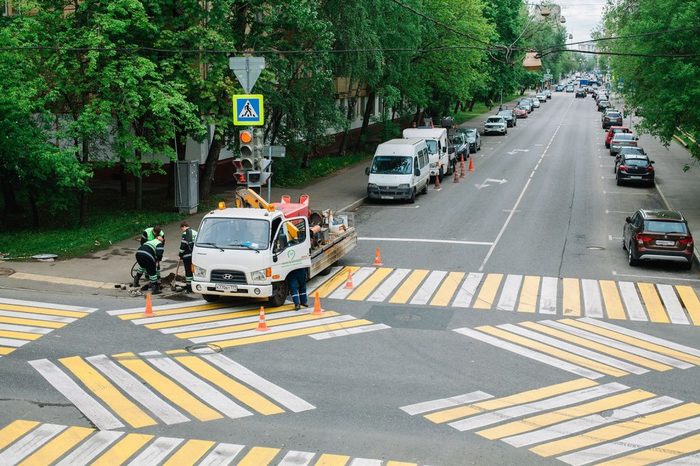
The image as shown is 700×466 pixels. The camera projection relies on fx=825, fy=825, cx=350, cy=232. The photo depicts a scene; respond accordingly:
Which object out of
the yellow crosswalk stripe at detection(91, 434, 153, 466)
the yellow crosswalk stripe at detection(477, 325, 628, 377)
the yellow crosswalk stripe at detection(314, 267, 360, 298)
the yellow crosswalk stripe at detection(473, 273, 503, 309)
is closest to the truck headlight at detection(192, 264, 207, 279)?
the yellow crosswalk stripe at detection(314, 267, 360, 298)

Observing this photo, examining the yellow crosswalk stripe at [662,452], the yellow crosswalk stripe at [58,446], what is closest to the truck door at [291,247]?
the yellow crosswalk stripe at [58,446]

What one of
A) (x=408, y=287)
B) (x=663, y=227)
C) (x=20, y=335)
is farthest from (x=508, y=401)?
(x=663, y=227)

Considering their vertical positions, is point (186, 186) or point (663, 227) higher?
point (186, 186)

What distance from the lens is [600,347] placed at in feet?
54.0

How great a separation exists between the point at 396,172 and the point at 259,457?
26.5 meters

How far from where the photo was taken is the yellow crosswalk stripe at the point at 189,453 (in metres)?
10.5

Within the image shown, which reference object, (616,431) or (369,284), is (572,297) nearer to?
(369,284)

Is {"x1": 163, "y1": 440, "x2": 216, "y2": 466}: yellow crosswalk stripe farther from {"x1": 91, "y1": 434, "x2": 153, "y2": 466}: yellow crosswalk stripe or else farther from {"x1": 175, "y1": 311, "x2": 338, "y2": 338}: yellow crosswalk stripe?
{"x1": 175, "y1": 311, "x2": 338, "y2": 338}: yellow crosswalk stripe

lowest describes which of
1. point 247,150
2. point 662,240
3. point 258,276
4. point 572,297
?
point 572,297

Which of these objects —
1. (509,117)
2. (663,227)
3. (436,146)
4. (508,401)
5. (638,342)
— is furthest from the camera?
(509,117)

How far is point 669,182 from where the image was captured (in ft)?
141

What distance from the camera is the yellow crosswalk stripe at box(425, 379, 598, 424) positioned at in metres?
12.4

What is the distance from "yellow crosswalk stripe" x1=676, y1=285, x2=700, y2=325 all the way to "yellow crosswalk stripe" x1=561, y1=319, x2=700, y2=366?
8.36ft

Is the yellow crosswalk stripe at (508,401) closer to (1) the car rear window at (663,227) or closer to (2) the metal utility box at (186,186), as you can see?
(1) the car rear window at (663,227)
